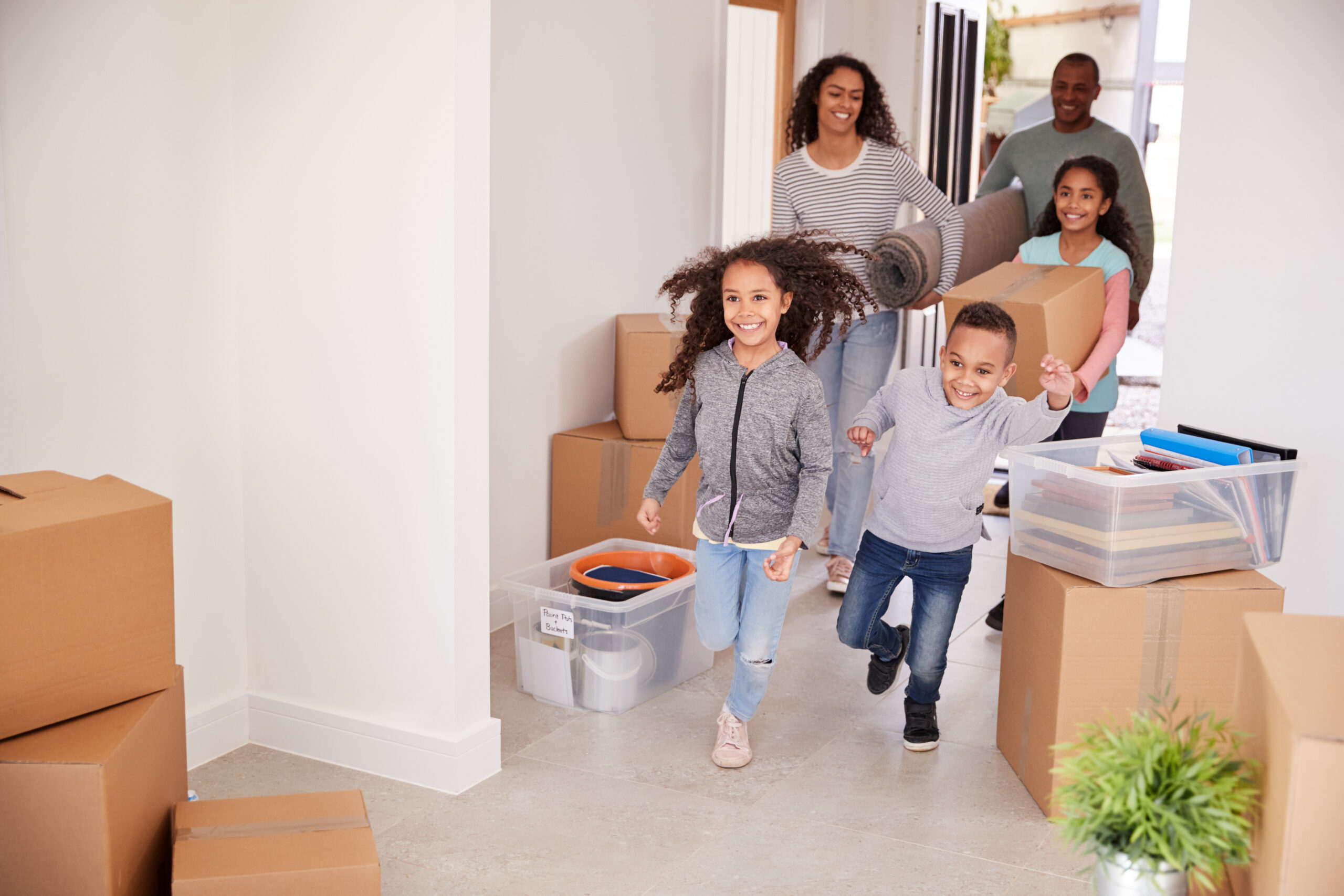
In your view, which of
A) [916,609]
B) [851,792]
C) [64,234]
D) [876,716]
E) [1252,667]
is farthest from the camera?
[876,716]

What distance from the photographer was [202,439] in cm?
241

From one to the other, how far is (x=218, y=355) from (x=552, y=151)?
1368 millimetres

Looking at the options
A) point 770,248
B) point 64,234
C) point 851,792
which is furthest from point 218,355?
point 851,792

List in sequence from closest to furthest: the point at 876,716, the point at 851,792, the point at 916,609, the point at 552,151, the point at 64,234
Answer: the point at 64,234, the point at 851,792, the point at 916,609, the point at 876,716, the point at 552,151

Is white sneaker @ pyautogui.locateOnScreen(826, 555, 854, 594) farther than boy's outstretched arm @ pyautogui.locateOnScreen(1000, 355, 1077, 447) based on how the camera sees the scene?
Yes

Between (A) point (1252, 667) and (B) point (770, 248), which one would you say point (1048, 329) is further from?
(A) point (1252, 667)

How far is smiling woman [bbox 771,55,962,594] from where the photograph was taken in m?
3.54

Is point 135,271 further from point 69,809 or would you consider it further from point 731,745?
point 731,745

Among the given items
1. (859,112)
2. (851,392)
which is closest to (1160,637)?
(851,392)

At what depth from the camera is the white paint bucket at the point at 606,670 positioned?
9.14 feet

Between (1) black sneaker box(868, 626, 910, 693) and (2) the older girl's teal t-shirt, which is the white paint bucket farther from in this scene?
(2) the older girl's teal t-shirt

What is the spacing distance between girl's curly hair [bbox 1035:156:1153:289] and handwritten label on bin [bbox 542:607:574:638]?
168 cm

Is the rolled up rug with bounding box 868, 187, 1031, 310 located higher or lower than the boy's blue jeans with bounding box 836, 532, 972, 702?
higher

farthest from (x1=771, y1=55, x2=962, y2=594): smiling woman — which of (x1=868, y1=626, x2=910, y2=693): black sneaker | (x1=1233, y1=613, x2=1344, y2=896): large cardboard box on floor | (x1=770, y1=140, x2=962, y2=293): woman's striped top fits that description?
(x1=1233, y1=613, x2=1344, y2=896): large cardboard box on floor
